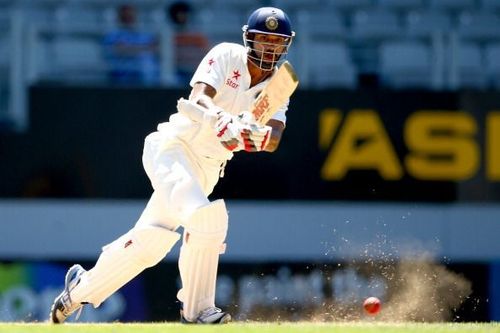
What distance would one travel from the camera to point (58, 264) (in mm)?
10648

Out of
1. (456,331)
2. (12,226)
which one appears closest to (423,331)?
(456,331)

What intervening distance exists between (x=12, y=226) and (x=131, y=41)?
181cm

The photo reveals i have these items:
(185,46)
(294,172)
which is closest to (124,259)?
(185,46)

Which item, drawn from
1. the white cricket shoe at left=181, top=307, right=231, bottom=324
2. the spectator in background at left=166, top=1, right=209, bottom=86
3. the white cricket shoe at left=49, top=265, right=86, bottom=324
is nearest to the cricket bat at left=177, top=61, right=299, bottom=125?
the white cricket shoe at left=181, top=307, right=231, bottom=324

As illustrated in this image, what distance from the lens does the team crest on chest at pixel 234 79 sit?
21.3ft

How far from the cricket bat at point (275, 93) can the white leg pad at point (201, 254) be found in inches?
19.9

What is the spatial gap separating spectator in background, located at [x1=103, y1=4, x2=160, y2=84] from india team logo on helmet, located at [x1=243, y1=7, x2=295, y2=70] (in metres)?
4.27

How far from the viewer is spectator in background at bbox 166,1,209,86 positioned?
35.3ft

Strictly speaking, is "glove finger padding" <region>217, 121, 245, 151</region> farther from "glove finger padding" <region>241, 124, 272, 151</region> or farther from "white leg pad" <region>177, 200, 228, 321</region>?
"white leg pad" <region>177, 200, 228, 321</region>

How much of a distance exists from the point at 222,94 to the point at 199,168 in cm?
38

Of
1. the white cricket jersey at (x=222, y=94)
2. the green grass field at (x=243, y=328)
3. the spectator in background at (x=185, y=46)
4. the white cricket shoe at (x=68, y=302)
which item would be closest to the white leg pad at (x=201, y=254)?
the green grass field at (x=243, y=328)

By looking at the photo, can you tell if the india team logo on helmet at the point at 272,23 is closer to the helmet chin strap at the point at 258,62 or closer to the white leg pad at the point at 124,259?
the helmet chin strap at the point at 258,62

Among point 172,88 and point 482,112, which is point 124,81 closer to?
point 172,88

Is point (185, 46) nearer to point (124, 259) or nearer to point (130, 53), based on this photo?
point (130, 53)
